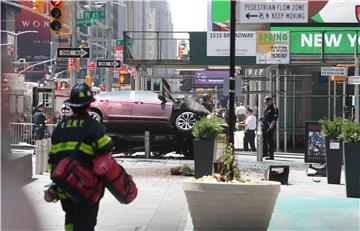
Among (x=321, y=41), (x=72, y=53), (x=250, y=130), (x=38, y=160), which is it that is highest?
(x=321, y=41)

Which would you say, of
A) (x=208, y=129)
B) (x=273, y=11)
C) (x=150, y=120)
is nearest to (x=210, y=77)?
(x=273, y=11)

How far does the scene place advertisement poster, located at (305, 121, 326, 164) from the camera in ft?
48.9

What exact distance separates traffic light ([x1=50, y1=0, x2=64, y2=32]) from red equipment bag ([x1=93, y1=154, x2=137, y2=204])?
1181 cm

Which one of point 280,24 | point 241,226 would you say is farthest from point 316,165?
point 280,24

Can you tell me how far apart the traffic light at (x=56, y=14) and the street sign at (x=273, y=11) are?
470 centimetres

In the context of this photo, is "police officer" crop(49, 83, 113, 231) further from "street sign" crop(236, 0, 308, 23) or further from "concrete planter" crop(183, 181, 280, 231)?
"street sign" crop(236, 0, 308, 23)

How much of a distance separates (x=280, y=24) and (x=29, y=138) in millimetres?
10310

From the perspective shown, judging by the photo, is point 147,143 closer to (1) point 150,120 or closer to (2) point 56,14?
(1) point 150,120

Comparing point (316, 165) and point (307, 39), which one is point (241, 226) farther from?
point (307, 39)

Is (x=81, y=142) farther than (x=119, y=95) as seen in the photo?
No

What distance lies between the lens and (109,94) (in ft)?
60.4

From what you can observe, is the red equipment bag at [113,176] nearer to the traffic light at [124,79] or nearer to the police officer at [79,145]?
the police officer at [79,145]

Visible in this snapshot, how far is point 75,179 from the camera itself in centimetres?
486

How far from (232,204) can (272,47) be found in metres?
14.5
